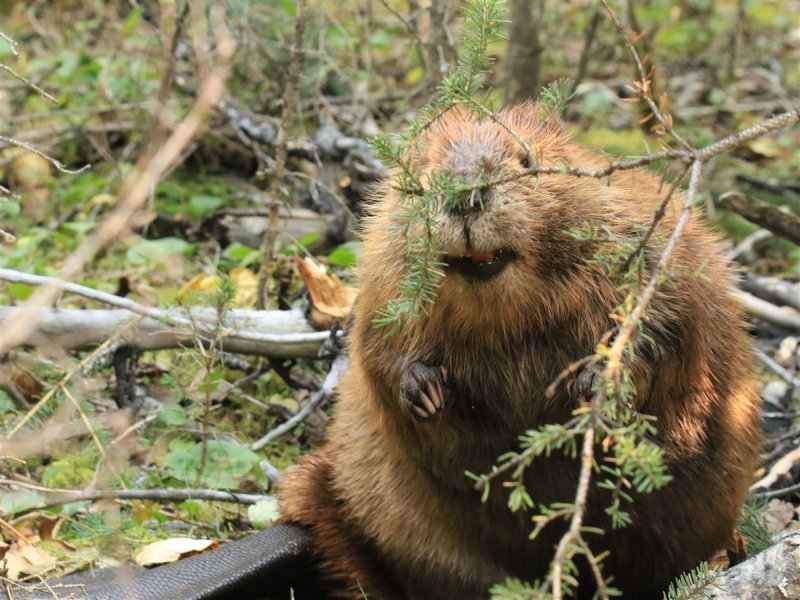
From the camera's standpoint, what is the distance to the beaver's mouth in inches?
106

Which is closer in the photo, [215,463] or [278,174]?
[215,463]

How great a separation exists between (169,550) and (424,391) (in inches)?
44.4

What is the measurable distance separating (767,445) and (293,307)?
2.11m

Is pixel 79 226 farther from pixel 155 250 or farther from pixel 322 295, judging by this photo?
pixel 322 295

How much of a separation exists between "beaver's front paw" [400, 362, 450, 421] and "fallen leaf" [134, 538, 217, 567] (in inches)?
39.0

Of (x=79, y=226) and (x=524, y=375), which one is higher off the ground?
(x=524, y=375)

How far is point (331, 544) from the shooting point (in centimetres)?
362

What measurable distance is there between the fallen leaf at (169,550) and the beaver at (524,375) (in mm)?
326

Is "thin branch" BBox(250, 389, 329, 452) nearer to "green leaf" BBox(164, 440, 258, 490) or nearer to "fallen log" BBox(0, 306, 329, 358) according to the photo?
"green leaf" BBox(164, 440, 258, 490)

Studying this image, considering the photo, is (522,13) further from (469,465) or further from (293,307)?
(469,465)

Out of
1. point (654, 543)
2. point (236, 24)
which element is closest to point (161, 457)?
point (654, 543)

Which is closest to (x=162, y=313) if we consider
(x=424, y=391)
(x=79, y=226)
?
(x=424, y=391)

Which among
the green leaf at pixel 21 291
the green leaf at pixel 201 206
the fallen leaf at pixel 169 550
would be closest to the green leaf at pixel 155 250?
the green leaf at pixel 201 206

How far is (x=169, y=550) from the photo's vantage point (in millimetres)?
3484
